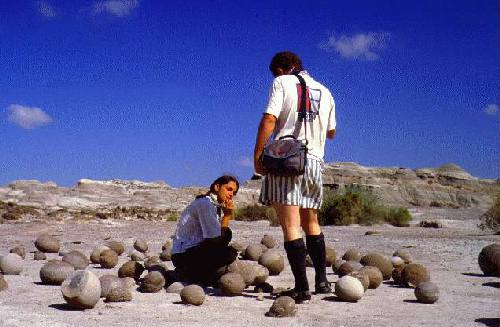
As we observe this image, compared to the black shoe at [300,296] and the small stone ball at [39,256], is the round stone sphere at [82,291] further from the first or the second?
the small stone ball at [39,256]

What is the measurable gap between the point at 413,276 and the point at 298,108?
238cm

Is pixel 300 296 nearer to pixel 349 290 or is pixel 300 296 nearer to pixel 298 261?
pixel 298 261

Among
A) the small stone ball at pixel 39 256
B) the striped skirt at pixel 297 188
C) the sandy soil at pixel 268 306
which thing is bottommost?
the sandy soil at pixel 268 306

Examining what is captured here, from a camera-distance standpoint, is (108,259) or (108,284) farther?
(108,259)

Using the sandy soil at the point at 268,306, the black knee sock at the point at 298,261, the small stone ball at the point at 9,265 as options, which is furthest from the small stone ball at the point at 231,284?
the small stone ball at the point at 9,265

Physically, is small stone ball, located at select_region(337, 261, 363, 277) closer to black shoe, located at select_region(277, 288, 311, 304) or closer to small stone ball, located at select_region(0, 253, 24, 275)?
black shoe, located at select_region(277, 288, 311, 304)

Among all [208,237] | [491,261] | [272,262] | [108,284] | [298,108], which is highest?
[298,108]

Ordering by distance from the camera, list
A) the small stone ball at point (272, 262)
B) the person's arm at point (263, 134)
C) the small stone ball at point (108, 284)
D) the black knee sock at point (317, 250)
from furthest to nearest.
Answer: the small stone ball at point (272, 262) < the black knee sock at point (317, 250) < the small stone ball at point (108, 284) < the person's arm at point (263, 134)

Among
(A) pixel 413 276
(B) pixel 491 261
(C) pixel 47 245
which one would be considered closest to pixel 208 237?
(A) pixel 413 276

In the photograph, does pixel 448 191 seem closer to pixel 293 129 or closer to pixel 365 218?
pixel 365 218

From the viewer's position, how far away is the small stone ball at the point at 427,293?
5523 millimetres

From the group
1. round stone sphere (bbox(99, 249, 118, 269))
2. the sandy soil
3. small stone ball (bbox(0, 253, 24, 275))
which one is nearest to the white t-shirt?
the sandy soil

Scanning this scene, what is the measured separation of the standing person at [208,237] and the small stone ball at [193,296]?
88 centimetres

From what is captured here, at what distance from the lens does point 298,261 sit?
5.25m
